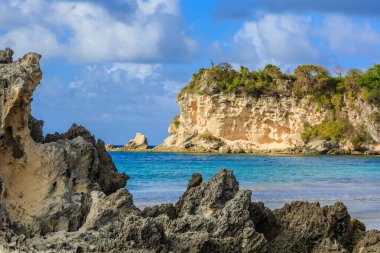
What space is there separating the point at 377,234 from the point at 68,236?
11.5 feet

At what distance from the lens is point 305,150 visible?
64.4 m

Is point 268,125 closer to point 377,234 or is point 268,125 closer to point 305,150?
point 305,150

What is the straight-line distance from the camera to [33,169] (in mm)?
8398

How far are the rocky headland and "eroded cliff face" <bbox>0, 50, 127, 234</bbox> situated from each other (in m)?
0.01

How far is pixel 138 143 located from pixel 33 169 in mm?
70350

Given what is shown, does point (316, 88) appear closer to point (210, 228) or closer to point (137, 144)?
point (137, 144)

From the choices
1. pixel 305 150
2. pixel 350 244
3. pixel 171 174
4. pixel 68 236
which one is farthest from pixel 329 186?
pixel 305 150

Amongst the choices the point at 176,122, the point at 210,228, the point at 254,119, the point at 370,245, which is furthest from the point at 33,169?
the point at 176,122

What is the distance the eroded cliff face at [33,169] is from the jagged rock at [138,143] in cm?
6936

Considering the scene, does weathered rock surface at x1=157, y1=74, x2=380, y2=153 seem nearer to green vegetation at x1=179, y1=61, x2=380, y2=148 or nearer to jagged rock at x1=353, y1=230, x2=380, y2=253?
green vegetation at x1=179, y1=61, x2=380, y2=148

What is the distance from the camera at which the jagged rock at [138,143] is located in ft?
257

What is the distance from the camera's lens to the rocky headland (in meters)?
7.00

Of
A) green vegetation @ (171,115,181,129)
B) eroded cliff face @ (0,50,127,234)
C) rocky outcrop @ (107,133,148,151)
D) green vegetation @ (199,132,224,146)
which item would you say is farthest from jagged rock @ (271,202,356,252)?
rocky outcrop @ (107,133,148,151)

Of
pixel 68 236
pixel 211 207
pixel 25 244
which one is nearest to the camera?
pixel 25 244
